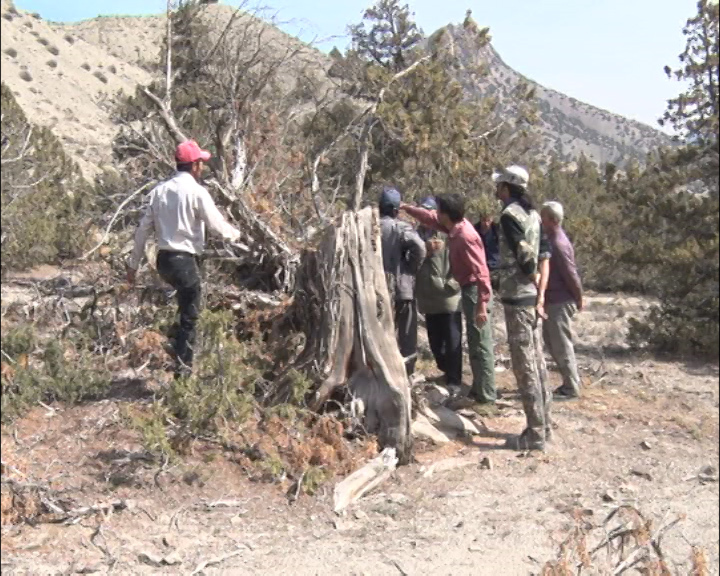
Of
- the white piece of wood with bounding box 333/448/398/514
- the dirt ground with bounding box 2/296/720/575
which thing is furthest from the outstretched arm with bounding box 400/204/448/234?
the white piece of wood with bounding box 333/448/398/514

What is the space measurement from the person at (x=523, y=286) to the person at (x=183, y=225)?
73.4 inches

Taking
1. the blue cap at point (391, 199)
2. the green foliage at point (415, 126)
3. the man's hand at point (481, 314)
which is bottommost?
the man's hand at point (481, 314)

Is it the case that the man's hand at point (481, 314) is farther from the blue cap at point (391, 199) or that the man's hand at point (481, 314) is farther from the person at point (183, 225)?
the person at point (183, 225)

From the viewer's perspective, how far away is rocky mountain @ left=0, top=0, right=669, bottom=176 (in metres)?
13.3

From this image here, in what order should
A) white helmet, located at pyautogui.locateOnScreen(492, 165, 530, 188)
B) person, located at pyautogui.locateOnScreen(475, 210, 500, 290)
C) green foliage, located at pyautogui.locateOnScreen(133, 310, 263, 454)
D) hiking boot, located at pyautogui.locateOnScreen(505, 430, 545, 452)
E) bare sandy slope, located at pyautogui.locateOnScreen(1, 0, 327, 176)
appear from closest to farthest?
green foliage, located at pyautogui.locateOnScreen(133, 310, 263, 454) < white helmet, located at pyautogui.locateOnScreen(492, 165, 530, 188) < hiking boot, located at pyautogui.locateOnScreen(505, 430, 545, 452) < person, located at pyautogui.locateOnScreen(475, 210, 500, 290) < bare sandy slope, located at pyautogui.locateOnScreen(1, 0, 327, 176)

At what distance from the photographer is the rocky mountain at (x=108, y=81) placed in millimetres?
13289

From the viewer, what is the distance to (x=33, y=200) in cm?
755

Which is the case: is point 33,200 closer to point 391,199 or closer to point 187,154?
point 187,154

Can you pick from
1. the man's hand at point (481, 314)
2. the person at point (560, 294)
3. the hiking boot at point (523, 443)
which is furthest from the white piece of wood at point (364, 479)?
the person at point (560, 294)

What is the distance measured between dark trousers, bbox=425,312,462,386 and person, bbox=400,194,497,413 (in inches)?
8.1

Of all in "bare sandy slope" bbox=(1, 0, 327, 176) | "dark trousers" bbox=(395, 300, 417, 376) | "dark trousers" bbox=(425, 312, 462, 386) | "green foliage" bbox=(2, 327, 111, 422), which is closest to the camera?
"green foliage" bbox=(2, 327, 111, 422)

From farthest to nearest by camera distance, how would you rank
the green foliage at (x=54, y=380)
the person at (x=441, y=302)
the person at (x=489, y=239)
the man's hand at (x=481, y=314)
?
the person at (x=489, y=239)
the person at (x=441, y=302)
the man's hand at (x=481, y=314)
the green foliage at (x=54, y=380)

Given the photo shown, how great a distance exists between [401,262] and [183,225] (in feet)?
6.15

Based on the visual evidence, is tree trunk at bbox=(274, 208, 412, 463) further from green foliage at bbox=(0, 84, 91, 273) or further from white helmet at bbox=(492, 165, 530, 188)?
green foliage at bbox=(0, 84, 91, 273)
